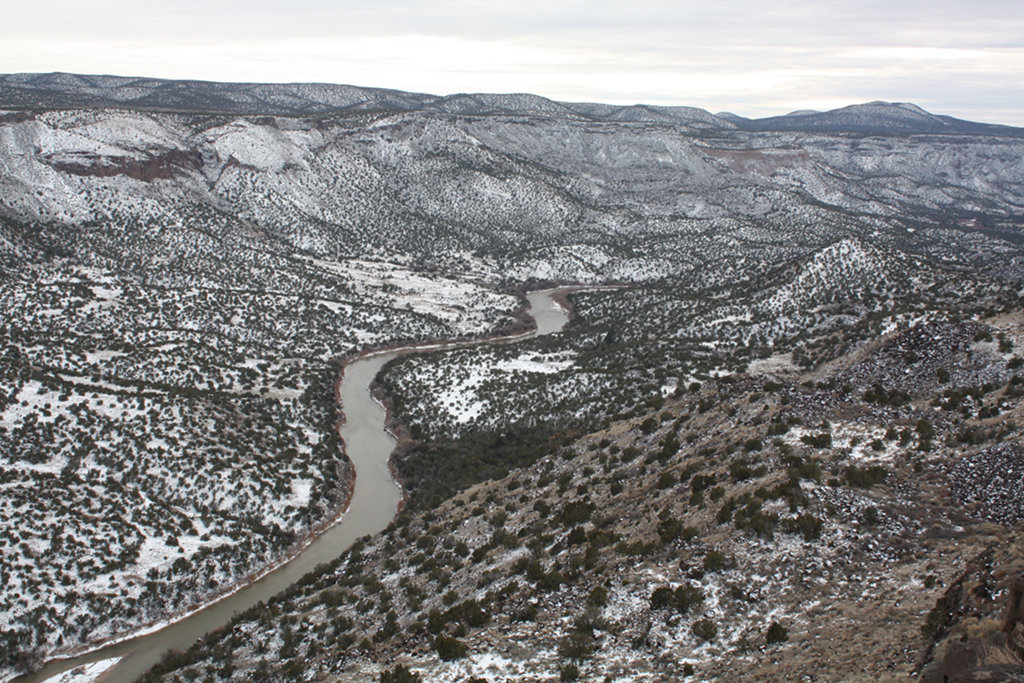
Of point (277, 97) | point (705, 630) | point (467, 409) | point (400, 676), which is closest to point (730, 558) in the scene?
point (705, 630)

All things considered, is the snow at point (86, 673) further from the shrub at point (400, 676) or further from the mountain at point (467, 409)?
the shrub at point (400, 676)

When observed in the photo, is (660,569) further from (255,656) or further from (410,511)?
(410,511)

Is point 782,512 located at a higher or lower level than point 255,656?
higher

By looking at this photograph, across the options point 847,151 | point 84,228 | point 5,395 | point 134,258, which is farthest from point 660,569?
point 847,151

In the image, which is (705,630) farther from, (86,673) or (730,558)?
(86,673)

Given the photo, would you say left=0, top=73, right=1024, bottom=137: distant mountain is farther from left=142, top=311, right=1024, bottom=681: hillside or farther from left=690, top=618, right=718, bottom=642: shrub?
left=690, top=618, right=718, bottom=642: shrub
